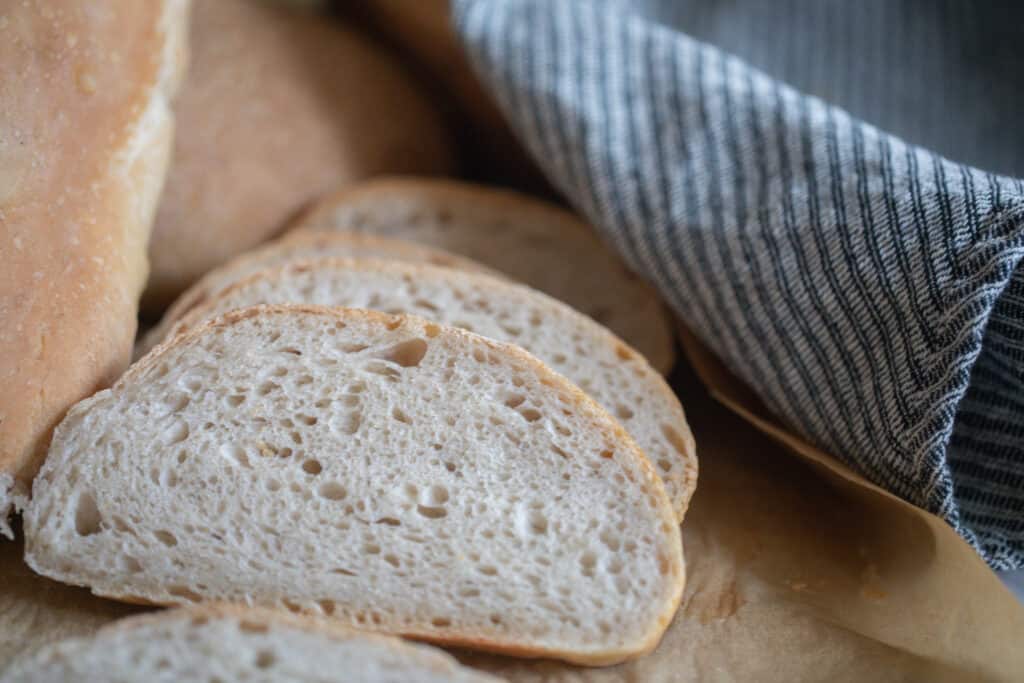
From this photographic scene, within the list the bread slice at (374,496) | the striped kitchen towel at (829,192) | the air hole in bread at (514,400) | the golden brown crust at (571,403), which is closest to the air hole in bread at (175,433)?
the bread slice at (374,496)

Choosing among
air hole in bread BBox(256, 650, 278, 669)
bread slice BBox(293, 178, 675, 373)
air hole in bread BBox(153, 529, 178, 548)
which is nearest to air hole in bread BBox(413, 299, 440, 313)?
bread slice BBox(293, 178, 675, 373)

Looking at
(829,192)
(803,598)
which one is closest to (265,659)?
(803,598)

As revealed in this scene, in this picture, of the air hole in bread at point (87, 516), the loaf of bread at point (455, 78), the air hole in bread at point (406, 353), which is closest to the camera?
the air hole in bread at point (87, 516)

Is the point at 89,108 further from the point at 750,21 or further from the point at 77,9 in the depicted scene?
the point at 750,21

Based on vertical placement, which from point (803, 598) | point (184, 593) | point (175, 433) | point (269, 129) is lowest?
point (803, 598)

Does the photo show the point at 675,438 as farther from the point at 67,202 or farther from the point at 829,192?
the point at 67,202

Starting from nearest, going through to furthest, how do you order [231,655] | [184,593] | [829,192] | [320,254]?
1. [231,655]
2. [184,593]
3. [829,192]
4. [320,254]

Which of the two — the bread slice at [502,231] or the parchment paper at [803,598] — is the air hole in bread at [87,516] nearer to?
the parchment paper at [803,598]

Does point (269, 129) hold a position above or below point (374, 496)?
above
